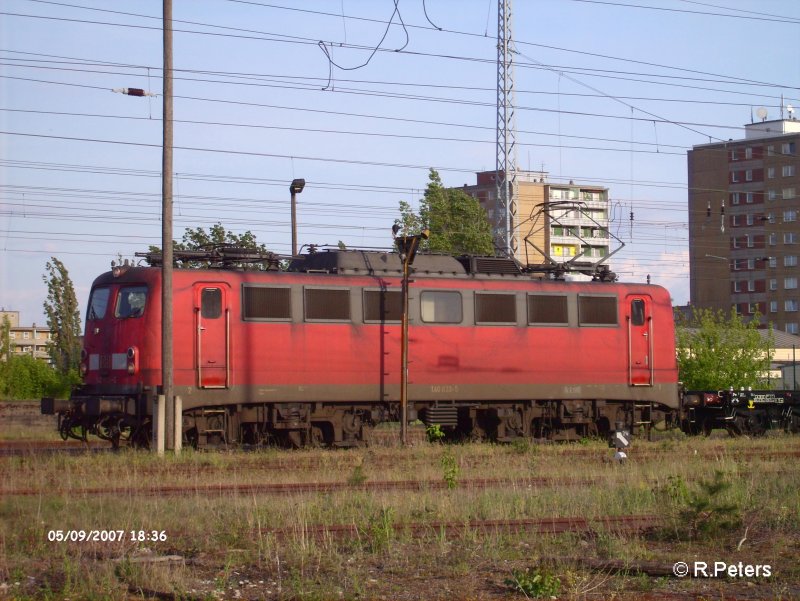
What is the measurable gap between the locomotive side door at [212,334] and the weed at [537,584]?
13.0m

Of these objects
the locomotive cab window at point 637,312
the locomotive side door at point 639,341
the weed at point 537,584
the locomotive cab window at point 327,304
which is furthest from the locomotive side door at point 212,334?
the weed at point 537,584

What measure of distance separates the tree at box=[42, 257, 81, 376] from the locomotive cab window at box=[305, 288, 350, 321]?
32.6 meters

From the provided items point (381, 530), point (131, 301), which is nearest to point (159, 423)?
point (131, 301)

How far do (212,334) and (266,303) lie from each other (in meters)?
1.30

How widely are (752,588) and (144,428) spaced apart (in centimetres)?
1438

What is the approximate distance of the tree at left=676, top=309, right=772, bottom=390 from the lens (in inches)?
1778

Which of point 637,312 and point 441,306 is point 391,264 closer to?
point 441,306

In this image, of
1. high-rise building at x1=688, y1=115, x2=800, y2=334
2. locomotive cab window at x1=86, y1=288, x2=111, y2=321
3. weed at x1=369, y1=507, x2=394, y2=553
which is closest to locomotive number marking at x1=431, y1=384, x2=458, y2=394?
locomotive cab window at x1=86, y1=288, x2=111, y2=321

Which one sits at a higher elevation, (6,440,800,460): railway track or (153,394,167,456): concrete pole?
(153,394,167,456): concrete pole

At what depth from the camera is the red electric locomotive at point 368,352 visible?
2075cm

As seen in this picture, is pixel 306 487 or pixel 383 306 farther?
pixel 383 306

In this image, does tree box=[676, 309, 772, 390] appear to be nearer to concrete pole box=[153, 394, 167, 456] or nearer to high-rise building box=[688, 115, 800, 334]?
concrete pole box=[153, 394, 167, 456]

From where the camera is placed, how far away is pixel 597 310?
983 inches

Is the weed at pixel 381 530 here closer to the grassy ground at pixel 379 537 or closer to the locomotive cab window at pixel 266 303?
Result: the grassy ground at pixel 379 537
